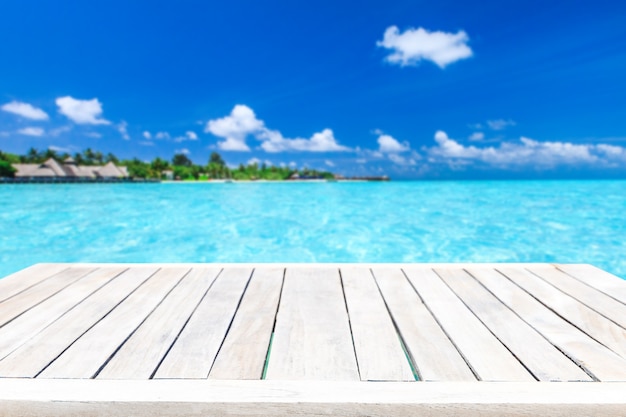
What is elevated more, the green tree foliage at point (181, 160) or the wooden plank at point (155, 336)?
the green tree foliage at point (181, 160)

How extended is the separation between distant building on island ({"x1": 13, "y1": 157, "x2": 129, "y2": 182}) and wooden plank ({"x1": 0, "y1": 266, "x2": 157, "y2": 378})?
58.4 metres

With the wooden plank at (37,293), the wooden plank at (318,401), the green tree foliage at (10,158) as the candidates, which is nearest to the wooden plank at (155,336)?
the wooden plank at (318,401)

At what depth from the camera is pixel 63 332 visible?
1.50 metres

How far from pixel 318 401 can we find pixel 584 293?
5.45 ft

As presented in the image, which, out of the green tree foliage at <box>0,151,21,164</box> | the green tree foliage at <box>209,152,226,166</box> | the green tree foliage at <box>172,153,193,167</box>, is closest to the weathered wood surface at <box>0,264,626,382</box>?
the green tree foliage at <box>0,151,21,164</box>

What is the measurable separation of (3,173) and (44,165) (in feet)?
16.7

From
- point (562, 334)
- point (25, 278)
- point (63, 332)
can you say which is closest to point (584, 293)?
point (562, 334)

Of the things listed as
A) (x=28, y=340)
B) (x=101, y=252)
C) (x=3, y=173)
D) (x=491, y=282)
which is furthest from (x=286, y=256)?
(x=3, y=173)

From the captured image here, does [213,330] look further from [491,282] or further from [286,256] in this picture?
[286,256]

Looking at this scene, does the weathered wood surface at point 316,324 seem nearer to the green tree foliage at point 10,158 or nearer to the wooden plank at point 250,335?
the wooden plank at point 250,335

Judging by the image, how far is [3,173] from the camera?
46.5m

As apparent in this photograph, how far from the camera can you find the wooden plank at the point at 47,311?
144 cm

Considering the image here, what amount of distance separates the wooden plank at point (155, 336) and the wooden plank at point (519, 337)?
1.24 meters

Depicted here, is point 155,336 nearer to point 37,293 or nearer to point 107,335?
point 107,335
